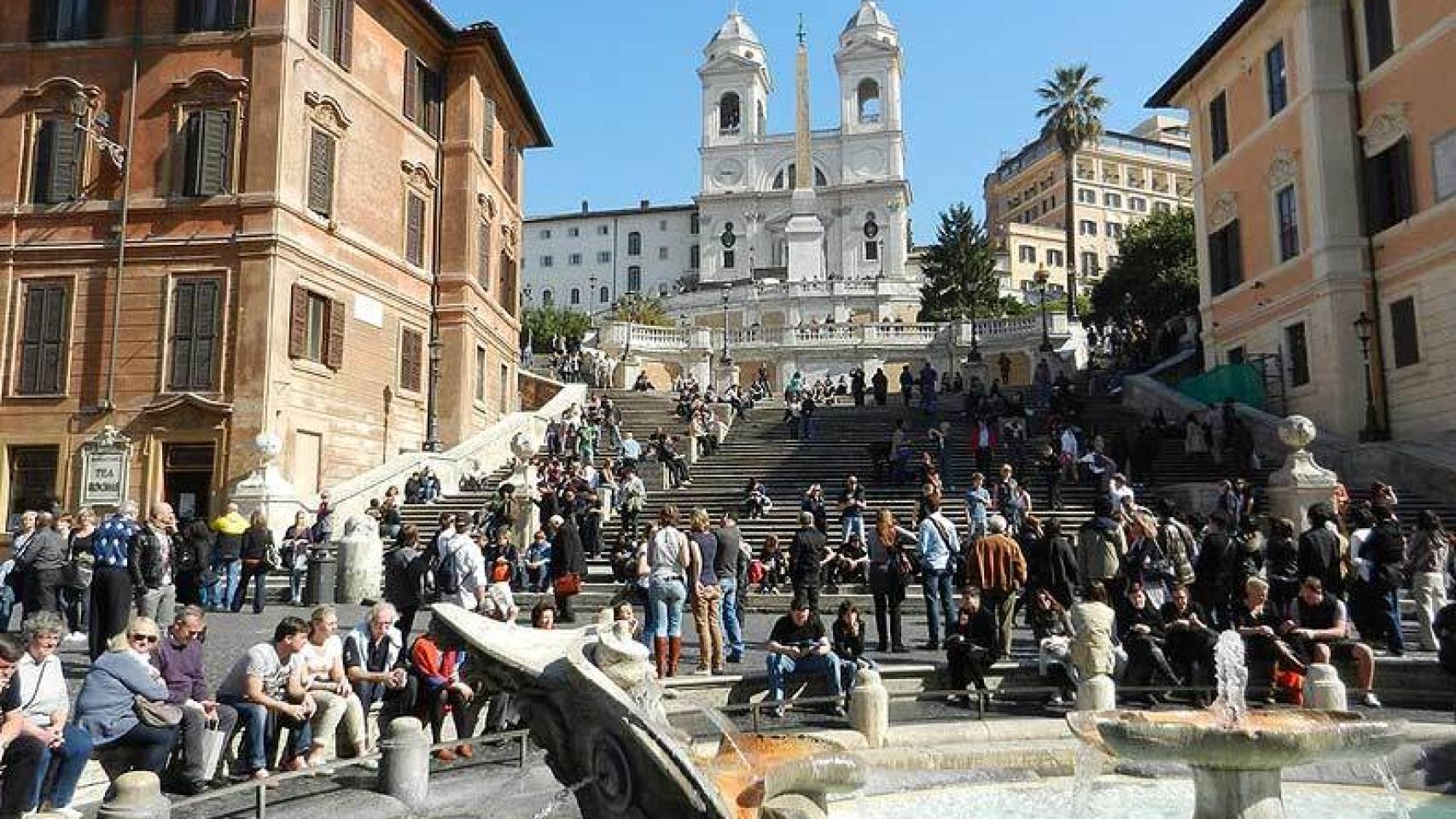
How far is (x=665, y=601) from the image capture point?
10719mm

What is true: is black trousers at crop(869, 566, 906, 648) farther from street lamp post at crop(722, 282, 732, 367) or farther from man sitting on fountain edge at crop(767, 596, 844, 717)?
street lamp post at crop(722, 282, 732, 367)

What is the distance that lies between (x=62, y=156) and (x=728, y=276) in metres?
73.9

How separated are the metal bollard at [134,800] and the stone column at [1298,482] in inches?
648

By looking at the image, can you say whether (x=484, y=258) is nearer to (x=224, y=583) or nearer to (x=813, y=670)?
(x=224, y=583)

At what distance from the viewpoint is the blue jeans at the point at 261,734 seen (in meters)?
7.42

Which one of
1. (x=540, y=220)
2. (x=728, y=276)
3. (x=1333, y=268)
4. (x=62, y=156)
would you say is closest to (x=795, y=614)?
(x=1333, y=268)

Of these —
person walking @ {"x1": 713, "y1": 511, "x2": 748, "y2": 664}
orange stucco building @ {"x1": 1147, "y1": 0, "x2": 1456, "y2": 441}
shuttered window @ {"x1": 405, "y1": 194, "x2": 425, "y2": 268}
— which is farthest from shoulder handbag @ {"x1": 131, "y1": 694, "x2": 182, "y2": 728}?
shuttered window @ {"x1": 405, "y1": 194, "x2": 425, "y2": 268}

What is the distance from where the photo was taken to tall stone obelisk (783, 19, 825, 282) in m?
85.2

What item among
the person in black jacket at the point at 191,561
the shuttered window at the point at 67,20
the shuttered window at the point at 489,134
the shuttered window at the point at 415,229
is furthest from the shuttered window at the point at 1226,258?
the shuttered window at the point at 67,20

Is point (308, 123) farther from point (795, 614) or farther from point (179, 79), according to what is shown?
point (795, 614)

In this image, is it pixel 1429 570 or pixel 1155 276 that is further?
pixel 1155 276

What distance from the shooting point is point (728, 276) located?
3743 inches

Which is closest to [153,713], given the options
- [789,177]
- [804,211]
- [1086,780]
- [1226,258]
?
[1086,780]

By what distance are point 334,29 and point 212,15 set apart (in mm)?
2723
